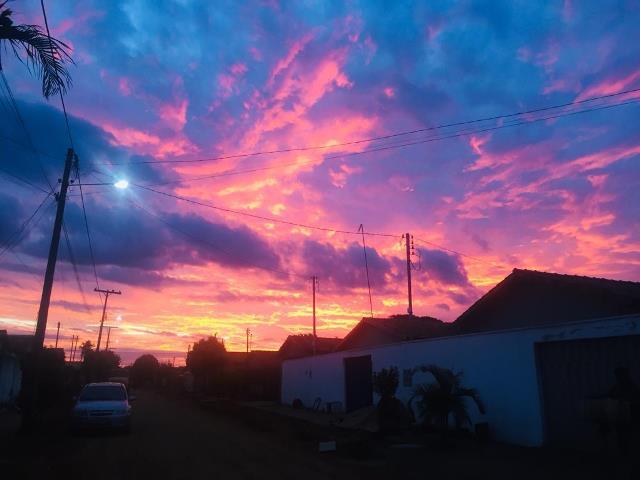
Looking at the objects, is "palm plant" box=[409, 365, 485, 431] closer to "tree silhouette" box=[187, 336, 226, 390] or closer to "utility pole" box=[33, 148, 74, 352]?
"utility pole" box=[33, 148, 74, 352]

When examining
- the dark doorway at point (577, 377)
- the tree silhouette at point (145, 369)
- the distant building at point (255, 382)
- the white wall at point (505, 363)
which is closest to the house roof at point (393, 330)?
the white wall at point (505, 363)

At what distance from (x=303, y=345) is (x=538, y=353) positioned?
125 feet

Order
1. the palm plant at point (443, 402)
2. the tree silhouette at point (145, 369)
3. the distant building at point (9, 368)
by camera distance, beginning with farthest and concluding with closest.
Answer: the tree silhouette at point (145, 369), the distant building at point (9, 368), the palm plant at point (443, 402)

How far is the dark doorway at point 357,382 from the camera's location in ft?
85.0

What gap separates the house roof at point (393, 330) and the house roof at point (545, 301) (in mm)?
5315

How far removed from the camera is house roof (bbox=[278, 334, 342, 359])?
4961cm

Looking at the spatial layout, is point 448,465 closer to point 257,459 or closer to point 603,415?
point 603,415

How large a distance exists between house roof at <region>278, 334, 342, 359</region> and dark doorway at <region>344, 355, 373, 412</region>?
22.2 metres

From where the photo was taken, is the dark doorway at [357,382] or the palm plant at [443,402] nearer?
the palm plant at [443,402]

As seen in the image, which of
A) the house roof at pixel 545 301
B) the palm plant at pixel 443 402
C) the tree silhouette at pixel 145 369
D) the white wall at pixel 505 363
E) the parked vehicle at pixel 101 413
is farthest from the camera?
the tree silhouette at pixel 145 369

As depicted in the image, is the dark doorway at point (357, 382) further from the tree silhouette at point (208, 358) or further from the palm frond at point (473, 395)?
the tree silhouette at point (208, 358)

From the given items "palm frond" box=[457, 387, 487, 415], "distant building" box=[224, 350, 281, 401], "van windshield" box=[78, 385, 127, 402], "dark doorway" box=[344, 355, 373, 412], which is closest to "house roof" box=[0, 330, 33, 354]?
"van windshield" box=[78, 385, 127, 402]

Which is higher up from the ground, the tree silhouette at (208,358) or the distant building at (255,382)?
the tree silhouette at (208,358)

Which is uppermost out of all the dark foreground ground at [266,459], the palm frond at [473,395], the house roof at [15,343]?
the house roof at [15,343]
